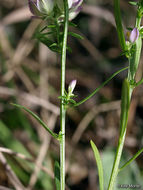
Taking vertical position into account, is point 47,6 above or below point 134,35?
above

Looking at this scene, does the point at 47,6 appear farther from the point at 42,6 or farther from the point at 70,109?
the point at 70,109

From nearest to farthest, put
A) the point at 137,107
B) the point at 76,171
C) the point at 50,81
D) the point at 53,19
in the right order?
1. the point at 53,19
2. the point at 76,171
3. the point at 137,107
4. the point at 50,81

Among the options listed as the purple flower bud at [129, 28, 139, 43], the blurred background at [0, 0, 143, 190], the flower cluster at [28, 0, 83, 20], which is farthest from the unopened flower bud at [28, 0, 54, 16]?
the blurred background at [0, 0, 143, 190]

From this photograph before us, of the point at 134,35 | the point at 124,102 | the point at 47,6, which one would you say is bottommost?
the point at 124,102

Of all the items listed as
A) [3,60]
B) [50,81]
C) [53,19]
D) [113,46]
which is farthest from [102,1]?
[53,19]

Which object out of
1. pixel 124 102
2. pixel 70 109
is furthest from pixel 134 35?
pixel 70 109

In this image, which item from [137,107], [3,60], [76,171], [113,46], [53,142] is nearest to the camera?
[76,171]

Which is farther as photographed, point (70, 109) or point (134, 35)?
point (70, 109)

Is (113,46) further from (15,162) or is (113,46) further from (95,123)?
(15,162)

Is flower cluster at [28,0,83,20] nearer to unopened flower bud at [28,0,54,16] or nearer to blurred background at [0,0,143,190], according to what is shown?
unopened flower bud at [28,0,54,16]
